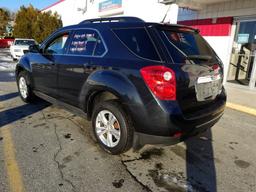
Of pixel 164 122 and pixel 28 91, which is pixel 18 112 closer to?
pixel 28 91

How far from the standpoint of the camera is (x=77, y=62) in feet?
12.1

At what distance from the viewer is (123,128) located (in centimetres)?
297

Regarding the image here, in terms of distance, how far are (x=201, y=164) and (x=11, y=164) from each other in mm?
2456

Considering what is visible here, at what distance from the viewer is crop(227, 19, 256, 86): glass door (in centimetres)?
779

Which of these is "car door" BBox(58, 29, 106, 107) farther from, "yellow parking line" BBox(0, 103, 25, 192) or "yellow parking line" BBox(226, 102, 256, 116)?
"yellow parking line" BBox(226, 102, 256, 116)

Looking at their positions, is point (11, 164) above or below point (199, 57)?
below

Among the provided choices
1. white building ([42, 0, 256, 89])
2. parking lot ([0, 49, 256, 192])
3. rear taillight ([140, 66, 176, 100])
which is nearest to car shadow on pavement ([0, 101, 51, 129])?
parking lot ([0, 49, 256, 192])

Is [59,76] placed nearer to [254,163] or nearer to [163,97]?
[163,97]

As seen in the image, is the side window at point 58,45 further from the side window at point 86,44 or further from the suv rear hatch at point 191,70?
the suv rear hatch at point 191,70

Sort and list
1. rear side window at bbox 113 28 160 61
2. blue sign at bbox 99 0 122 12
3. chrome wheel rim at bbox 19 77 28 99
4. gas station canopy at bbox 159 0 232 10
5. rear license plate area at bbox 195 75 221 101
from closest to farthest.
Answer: rear side window at bbox 113 28 160 61, rear license plate area at bbox 195 75 221 101, chrome wheel rim at bbox 19 77 28 99, gas station canopy at bbox 159 0 232 10, blue sign at bbox 99 0 122 12

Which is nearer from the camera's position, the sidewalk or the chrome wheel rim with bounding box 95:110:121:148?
the chrome wheel rim with bounding box 95:110:121:148

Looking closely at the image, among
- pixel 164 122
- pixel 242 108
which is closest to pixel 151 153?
pixel 164 122

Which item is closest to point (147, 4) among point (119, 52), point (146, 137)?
point (119, 52)

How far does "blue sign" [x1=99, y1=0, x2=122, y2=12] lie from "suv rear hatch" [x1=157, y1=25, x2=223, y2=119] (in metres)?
11.9
